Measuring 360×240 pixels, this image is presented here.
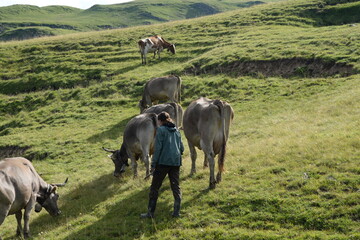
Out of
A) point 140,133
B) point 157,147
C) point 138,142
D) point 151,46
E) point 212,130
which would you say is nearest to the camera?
point 157,147

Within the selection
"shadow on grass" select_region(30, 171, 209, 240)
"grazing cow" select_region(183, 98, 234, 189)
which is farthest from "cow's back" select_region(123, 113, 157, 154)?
"grazing cow" select_region(183, 98, 234, 189)

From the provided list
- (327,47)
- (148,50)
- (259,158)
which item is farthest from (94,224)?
(148,50)

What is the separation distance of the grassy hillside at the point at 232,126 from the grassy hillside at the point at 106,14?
10274 cm

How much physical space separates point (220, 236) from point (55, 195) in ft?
21.0

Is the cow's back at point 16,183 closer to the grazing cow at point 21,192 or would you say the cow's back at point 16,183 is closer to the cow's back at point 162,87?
the grazing cow at point 21,192

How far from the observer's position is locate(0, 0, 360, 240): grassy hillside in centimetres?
940

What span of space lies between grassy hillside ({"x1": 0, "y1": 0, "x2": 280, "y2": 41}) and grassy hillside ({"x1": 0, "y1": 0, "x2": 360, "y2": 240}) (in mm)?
→ 102737

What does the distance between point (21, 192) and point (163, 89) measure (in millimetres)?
13358

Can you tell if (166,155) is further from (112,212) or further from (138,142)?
(138,142)

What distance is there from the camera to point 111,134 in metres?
21.4

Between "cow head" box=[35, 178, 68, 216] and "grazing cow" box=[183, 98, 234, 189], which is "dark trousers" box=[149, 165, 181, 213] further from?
"cow head" box=[35, 178, 68, 216]

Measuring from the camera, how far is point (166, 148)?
30.7 feet

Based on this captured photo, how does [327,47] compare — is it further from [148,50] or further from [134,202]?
[134,202]

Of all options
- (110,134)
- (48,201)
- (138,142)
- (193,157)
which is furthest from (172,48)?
(48,201)
